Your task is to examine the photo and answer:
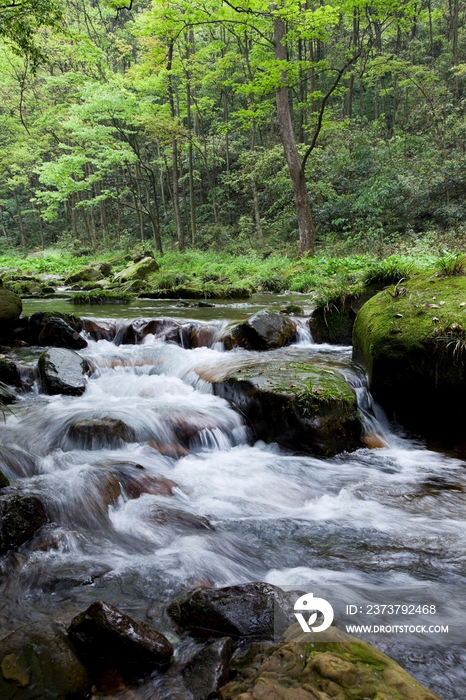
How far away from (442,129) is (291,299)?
15255mm

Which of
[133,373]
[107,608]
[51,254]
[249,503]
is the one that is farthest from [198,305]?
[51,254]

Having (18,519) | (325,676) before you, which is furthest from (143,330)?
(325,676)

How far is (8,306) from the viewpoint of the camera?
874 cm

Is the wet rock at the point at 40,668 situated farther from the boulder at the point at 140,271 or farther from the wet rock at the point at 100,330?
the boulder at the point at 140,271

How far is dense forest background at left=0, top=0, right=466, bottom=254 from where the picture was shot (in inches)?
545

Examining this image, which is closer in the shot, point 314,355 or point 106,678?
point 106,678

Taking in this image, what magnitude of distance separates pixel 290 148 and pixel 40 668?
1608 cm

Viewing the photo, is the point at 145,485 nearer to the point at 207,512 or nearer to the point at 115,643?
the point at 207,512

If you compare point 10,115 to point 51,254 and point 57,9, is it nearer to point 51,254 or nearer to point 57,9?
point 51,254

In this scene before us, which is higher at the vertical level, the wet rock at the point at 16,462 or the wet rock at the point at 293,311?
the wet rock at the point at 293,311

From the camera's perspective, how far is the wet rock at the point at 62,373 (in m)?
6.82

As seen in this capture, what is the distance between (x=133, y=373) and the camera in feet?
26.1

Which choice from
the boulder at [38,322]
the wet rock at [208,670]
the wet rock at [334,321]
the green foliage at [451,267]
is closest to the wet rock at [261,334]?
the wet rock at [334,321]

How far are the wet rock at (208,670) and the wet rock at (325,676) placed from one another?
11cm
